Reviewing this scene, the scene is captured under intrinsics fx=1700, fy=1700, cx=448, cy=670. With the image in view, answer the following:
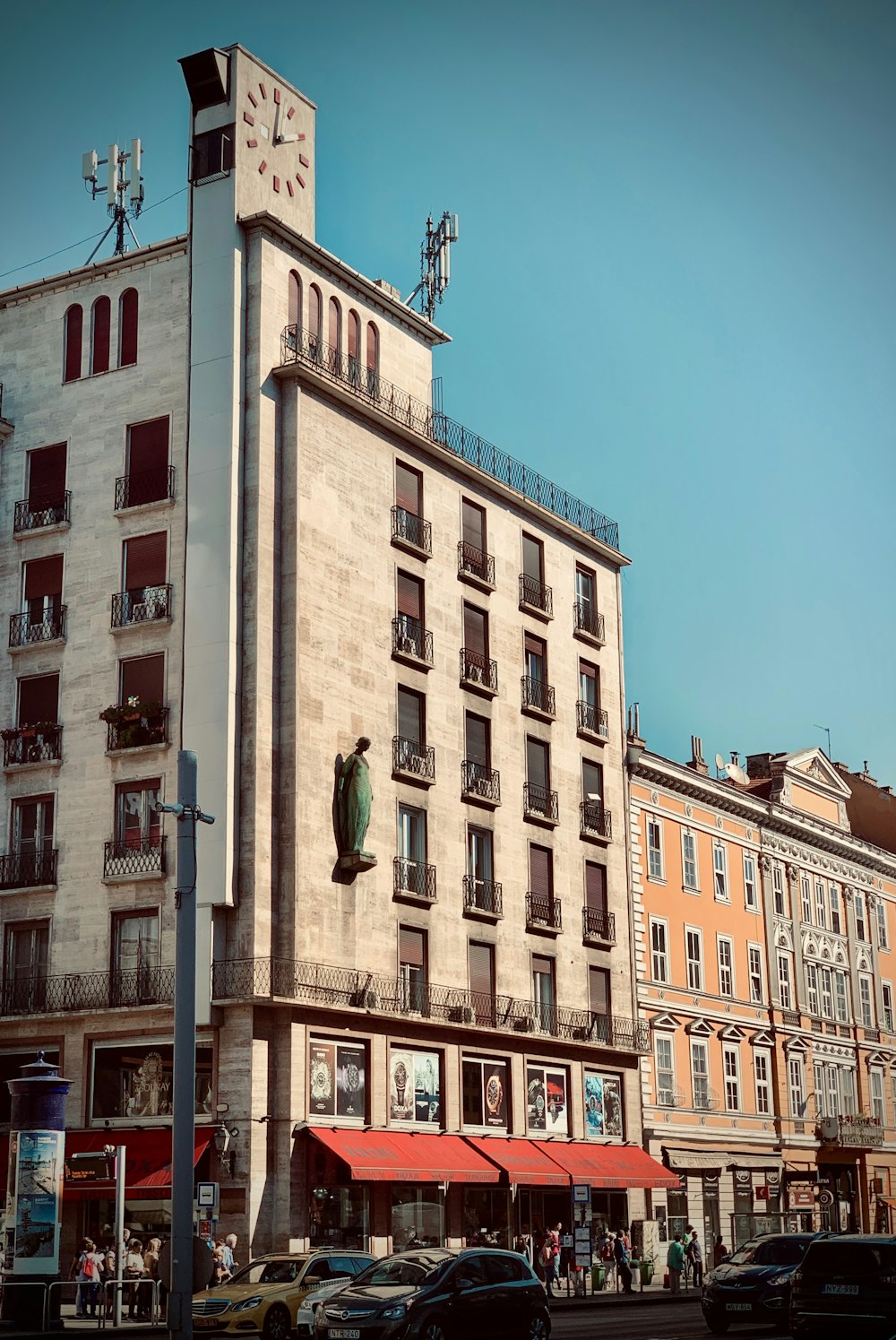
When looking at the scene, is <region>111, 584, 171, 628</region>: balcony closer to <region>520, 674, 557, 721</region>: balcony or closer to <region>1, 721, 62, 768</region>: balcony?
<region>1, 721, 62, 768</region>: balcony

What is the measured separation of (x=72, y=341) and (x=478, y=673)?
14661 millimetres

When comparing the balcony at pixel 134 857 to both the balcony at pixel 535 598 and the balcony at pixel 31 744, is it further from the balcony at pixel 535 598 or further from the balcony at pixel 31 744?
the balcony at pixel 535 598

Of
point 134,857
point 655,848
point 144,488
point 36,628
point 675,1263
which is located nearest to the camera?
point 134,857

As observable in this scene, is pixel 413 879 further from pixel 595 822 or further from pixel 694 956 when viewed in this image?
pixel 694 956

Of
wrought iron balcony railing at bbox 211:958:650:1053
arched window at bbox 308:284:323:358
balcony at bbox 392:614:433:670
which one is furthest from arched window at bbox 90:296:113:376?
wrought iron balcony railing at bbox 211:958:650:1053

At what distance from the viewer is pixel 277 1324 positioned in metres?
28.4

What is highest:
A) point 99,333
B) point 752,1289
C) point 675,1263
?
point 99,333

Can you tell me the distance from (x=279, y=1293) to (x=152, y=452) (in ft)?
75.3

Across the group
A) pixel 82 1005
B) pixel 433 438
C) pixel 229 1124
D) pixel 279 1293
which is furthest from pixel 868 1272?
pixel 433 438

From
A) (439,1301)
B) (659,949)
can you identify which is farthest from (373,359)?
(439,1301)

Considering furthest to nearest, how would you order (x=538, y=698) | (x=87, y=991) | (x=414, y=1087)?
(x=538, y=698) < (x=414, y=1087) < (x=87, y=991)

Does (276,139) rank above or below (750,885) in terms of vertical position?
above

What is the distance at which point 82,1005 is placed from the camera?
4119cm

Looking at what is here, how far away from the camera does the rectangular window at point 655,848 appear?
5597cm
